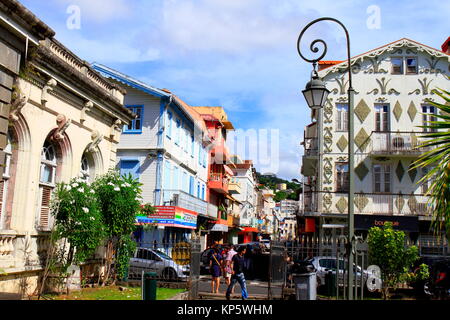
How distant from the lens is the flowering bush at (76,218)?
1310 cm

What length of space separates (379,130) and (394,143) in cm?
121

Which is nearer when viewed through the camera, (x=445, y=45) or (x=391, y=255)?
(x=391, y=255)

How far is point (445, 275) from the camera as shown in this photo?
17.2 meters

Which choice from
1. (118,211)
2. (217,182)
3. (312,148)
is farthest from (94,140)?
(217,182)

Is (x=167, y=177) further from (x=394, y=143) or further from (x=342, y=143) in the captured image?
(x=394, y=143)

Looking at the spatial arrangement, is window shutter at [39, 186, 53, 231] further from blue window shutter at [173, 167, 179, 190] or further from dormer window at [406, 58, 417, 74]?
dormer window at [406, 58, 417, 74]

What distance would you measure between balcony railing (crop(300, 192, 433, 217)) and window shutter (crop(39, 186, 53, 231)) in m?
17.4

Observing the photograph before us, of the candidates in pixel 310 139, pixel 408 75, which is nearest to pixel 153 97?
pixel 310 139

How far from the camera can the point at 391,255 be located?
630 inches

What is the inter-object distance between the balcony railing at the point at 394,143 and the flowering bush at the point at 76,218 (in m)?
18.9

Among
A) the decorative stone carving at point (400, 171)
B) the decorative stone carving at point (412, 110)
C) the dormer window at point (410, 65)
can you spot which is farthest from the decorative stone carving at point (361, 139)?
the dormer window at point (410, 65)

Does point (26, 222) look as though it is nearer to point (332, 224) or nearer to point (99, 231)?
point (99, 231)

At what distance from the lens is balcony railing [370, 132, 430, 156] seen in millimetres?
27484

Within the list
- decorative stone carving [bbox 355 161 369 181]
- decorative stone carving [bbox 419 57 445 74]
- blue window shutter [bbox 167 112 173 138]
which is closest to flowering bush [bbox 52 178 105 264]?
blue window shutter [bbox 167 112 173 138]
